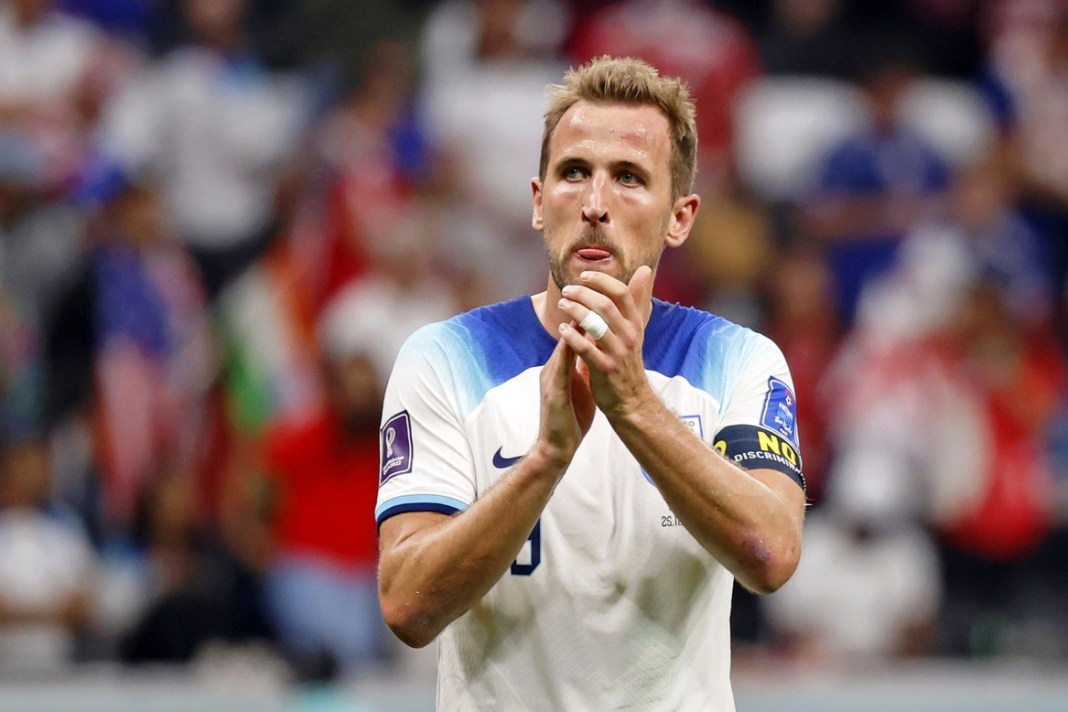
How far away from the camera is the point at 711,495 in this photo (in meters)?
3.40

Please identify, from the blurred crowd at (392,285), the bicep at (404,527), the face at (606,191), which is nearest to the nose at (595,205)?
the face at (606,191)

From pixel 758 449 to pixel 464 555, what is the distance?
2.48ft

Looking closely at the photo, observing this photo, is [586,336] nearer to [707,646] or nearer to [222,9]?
[707,646]

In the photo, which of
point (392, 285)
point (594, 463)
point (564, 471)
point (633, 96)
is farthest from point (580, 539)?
point (392, 285)

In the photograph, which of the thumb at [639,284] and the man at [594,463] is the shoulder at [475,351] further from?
the thumb at [639,284]

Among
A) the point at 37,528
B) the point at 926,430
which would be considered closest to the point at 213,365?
the point at 37,528

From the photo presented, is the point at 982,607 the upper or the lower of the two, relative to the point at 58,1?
lower

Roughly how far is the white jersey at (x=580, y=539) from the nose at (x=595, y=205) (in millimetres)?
426

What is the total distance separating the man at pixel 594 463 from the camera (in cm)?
341

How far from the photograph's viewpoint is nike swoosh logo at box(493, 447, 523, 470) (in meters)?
3.80

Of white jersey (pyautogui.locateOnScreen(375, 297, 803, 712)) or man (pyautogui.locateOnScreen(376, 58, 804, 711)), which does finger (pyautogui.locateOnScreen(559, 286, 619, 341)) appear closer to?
man (pyautogui.locateOnScreen(376, 58, 804, 711))

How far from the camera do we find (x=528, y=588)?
147 inches

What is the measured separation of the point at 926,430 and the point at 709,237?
1946 millimetres

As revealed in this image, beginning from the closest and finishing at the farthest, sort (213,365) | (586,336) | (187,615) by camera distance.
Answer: (586,336) → (187,615) → (213,365)
